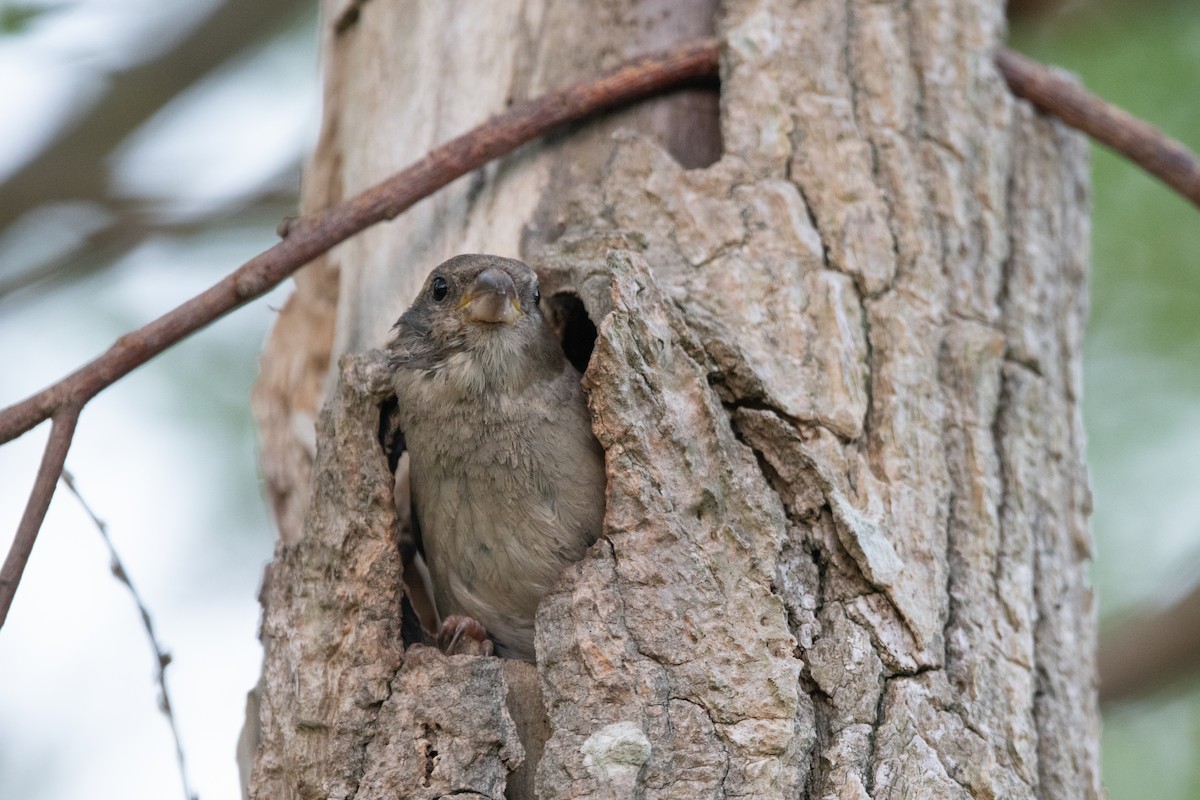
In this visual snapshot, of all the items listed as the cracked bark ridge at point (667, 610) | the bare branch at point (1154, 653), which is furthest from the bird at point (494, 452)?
the bare branch at point (1154, 653)

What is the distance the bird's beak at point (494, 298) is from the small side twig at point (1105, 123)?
1662mm

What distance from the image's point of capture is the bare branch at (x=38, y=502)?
250cm

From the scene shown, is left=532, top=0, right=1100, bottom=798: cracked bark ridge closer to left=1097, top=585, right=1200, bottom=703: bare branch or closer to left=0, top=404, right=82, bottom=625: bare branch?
left=0, top=404, right=82, bottom=625: bare branch

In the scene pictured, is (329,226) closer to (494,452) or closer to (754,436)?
(494,452)

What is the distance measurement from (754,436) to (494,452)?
2.20 feet

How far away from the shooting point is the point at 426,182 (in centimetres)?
317

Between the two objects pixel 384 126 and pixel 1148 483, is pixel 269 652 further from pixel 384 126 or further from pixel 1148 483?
pixel 1148 483

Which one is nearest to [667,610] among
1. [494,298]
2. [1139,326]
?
[494,298]

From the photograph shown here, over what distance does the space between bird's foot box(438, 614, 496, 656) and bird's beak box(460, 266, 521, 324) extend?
2.44 feet

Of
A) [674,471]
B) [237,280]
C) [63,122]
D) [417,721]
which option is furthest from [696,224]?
[63,122]

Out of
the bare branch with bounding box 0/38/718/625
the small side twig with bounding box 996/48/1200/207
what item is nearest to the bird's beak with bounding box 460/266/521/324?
the bare branch with bounding box 0/38/718/625

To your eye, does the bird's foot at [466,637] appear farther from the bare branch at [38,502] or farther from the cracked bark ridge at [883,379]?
the bare branch at [38,502]

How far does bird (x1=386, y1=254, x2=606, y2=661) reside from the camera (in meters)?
2.97

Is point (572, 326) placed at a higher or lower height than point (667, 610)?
higher
